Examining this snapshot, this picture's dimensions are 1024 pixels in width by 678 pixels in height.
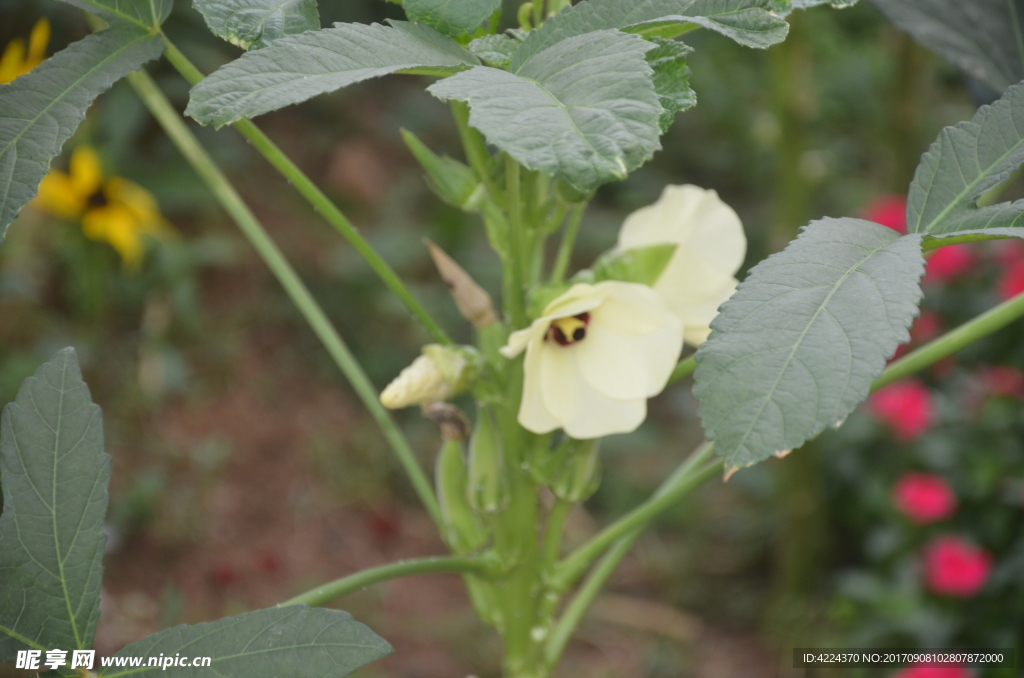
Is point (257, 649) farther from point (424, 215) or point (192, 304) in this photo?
point (424, 215)

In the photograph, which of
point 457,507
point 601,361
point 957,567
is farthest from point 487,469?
point 957,567

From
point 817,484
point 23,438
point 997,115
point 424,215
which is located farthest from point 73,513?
point 424,215

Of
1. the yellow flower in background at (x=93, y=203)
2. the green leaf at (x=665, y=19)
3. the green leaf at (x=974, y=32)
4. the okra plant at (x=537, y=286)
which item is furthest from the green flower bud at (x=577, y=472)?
the yellow flower in background at (x=93, y=203)

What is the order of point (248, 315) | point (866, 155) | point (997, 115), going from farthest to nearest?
point (866, 155)
point (248, 315)
point (997, 115)

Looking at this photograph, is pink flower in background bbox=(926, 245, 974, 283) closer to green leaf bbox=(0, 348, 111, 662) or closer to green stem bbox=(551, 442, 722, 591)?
green stem bbox=(551, 442, 722, 591)

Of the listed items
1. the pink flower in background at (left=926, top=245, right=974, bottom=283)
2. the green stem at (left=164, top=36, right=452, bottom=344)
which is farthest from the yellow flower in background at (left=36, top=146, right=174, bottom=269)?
the pink flower in background at (left=926, top=245, right=974, bottom=283)

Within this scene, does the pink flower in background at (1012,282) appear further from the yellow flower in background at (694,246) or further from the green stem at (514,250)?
the green stem at (514,250)

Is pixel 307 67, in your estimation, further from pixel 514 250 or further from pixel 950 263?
pixel 950 263
